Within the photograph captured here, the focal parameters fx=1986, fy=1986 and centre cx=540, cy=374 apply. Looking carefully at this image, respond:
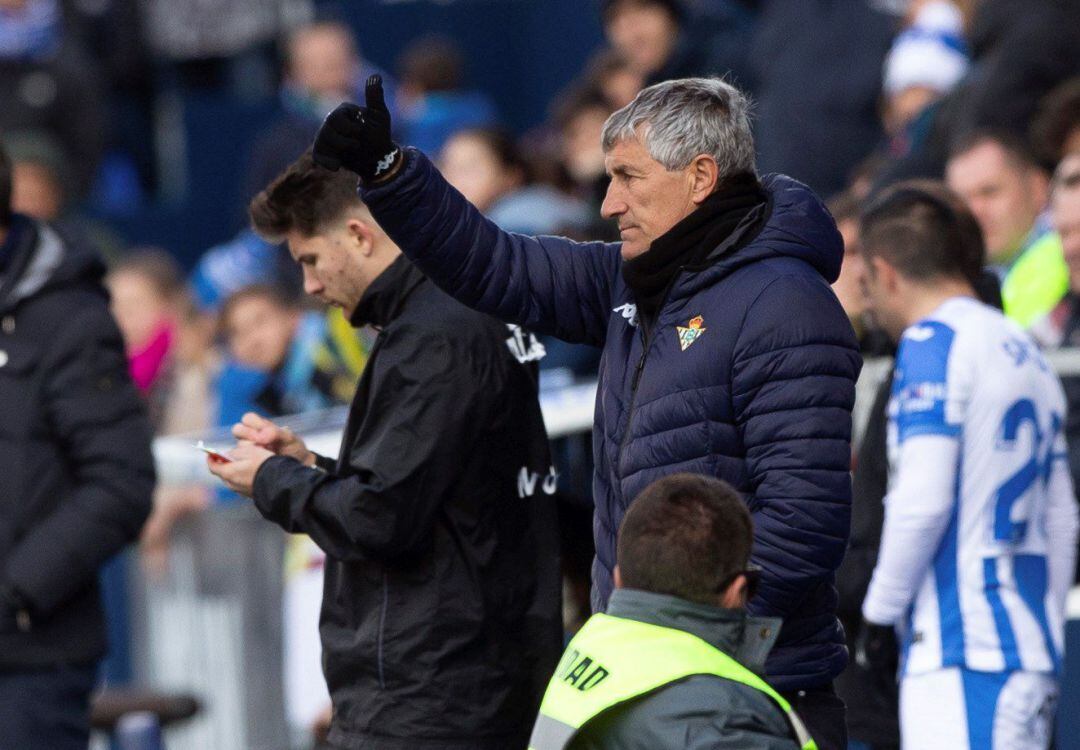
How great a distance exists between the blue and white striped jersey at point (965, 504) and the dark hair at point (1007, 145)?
216 centimetres

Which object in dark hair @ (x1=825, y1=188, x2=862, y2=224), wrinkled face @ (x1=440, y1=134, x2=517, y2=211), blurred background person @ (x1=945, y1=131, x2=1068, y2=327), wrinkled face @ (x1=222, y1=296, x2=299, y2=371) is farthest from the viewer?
wrinkled face @ (x1=440, y1=134, x2=517, y2=211)

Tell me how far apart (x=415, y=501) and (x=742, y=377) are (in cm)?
92

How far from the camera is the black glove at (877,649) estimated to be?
17.5 feet

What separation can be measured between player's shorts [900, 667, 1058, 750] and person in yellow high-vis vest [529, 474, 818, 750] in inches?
60.8

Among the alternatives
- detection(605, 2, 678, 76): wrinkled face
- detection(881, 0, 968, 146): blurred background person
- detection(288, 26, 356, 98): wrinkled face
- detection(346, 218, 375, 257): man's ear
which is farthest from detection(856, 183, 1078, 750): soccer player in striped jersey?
detection(288, 26, 356, 98): wrinkled face

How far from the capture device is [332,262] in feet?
15.4

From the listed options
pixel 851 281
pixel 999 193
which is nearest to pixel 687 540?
pixel 851 281

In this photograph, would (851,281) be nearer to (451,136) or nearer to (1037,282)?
(1037,282)

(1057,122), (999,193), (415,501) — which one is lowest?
(415,501)

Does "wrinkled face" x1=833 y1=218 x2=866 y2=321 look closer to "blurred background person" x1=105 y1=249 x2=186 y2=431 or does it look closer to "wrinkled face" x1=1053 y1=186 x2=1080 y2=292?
"wrinkled face" x1=1053 y1=186 x2=1080 y2=292

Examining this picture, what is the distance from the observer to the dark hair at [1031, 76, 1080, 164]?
7.45 meters

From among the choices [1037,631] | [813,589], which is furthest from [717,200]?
[1037,631]

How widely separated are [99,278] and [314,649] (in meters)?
2.29

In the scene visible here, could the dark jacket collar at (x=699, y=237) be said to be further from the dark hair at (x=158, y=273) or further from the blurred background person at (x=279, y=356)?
the dark hair at (x=158, y=273)
